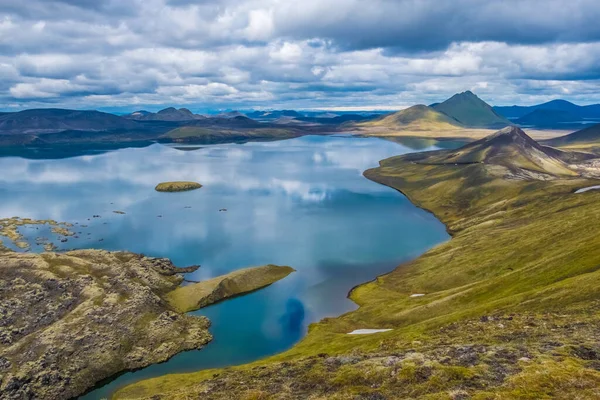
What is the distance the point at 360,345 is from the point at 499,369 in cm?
3509

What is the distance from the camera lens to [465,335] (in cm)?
7250

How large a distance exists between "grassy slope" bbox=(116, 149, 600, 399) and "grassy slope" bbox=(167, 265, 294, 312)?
2849 cm

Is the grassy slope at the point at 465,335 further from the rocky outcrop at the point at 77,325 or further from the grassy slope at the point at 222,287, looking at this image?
the grassy slope at the point at 222,287

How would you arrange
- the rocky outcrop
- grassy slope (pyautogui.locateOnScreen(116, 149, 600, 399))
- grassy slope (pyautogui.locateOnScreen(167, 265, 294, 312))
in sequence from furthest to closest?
grassy slope (pyautogui.locateOnScreen(167, 265, 294, 312)) → the rocky outcrop → grassy slope (pyautogui.locateOnScreen(116, 149, 600, 399))

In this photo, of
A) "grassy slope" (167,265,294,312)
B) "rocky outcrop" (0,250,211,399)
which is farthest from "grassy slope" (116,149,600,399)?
"grassy slope" (167,265,294,312)

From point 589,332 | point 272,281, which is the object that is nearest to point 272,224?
point 272,281

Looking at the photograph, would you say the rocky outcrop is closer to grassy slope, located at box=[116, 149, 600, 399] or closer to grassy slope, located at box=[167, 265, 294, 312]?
grassy slope, located at box=[167, 265, 294, 312]

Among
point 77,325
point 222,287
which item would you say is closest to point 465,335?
point 222,287

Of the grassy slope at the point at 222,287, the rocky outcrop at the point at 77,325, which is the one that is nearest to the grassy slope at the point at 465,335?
the rocky outcrop at the point at 77,325

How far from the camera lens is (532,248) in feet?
402

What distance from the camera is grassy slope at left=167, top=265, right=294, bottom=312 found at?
11844cm

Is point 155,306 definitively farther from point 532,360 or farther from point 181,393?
point 532,360

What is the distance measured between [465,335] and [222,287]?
71451 millimetres

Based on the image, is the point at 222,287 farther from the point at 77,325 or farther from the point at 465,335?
the point at 465,335
